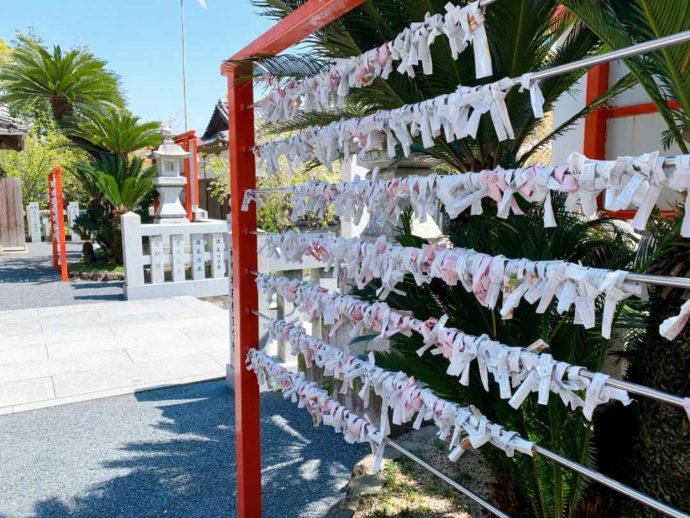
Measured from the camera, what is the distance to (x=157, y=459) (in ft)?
10.9

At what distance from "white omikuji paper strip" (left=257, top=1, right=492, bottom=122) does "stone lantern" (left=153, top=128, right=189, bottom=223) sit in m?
8.10

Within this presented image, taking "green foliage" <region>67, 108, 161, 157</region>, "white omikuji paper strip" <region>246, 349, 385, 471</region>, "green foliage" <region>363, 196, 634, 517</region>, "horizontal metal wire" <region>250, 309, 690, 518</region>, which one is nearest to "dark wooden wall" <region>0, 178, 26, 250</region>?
"green foliage" <region>67, 108, 161, 157</region>

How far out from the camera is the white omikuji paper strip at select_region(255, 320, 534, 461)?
121cm

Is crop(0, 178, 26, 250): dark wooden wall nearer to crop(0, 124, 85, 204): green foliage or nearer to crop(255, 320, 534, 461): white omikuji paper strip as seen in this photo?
crop(0, 124, 85, 204): green foliage

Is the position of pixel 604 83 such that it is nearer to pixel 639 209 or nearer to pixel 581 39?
pixel 581 39

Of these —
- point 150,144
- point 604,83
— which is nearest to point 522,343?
point 604,83

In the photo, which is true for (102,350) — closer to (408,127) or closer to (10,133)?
(408,127)

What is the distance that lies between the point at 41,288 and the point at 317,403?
873cm

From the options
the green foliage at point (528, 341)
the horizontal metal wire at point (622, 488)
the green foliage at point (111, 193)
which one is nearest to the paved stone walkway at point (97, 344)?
the green foliage at point (111, 193)

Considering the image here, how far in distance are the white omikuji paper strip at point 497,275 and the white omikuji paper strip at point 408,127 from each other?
26 cm

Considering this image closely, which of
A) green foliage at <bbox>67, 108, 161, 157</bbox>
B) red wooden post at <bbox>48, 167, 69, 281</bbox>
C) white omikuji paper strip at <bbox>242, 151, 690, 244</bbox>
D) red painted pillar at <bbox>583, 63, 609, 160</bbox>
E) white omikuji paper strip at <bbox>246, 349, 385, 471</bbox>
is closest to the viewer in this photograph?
white omikuji paper strip at <bbox>242, 151, 690, 244</bbox>

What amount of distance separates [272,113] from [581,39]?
138cm

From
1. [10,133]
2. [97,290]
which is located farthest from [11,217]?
[97,290]

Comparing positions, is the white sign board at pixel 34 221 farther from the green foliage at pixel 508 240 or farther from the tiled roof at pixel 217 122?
the green foliage at pixel 508 240
